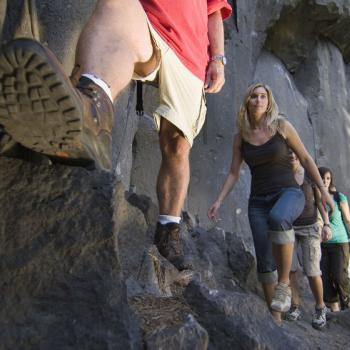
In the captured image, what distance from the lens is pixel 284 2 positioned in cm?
823

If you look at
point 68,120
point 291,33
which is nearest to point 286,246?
point 68,120

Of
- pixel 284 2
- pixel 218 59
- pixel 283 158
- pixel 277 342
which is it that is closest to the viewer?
pixel 277 342

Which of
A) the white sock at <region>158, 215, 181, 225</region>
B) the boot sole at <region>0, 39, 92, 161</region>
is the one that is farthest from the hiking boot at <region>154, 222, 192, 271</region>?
the boot sole at <region>0, 39, 92, 161</region>

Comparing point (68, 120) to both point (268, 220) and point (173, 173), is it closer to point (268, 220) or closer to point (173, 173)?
point (173, 173)

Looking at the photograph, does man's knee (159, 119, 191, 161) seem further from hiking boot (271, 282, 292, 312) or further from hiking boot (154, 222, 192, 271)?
hiking boot (271, 282, 292, 312)

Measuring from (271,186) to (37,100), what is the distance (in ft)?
7.81

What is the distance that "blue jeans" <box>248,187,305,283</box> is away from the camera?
3.14m

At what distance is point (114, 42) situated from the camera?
1648 millimetres

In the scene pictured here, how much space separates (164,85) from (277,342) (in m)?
0.99

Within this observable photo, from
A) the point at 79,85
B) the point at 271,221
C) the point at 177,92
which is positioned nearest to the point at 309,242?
the point at 271,221

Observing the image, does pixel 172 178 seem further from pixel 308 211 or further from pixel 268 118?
pixel 308 211

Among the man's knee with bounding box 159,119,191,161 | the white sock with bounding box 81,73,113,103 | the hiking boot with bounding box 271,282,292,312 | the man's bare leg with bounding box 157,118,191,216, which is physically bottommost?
the hiking boot with bounding box 271,282,292,312

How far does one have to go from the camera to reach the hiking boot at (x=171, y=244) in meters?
2.30

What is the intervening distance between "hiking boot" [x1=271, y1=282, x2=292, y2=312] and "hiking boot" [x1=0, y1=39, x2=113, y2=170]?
6.41 feet
